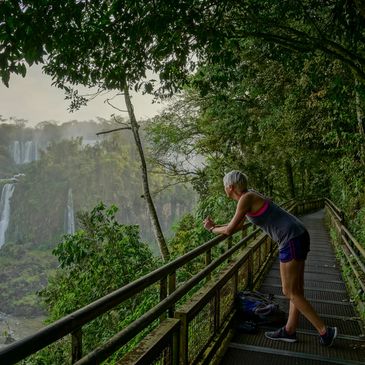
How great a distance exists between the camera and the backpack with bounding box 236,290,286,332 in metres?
4.64

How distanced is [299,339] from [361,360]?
684mm

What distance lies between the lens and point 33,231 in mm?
97812

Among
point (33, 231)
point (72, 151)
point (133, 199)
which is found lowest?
point (33, 231)

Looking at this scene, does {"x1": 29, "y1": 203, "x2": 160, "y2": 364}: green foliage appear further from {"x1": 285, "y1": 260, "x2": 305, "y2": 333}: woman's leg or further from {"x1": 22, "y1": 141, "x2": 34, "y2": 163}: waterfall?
{"x1": 22, "y1": 141, "x2": 34, "y2": 163}: waterfall

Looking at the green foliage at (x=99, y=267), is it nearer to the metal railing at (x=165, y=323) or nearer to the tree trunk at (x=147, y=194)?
the tree trunk at (x=147, y=194)

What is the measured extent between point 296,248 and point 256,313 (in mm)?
1280

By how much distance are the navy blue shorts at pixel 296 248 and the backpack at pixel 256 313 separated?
3.64ft

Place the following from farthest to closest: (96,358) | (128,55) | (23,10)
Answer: (128,55)
(23,10)
(96,358)

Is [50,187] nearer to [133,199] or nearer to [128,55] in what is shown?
[133,199]

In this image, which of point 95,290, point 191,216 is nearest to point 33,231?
point 191,216

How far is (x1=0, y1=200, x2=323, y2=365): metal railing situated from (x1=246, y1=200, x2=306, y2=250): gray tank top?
0.73 metres

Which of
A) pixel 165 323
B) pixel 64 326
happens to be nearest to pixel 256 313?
pixel 165 323

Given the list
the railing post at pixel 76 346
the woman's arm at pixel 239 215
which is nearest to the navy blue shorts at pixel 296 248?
the woman's arm at pixel 239 215

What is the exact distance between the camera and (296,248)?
383 centimetres
